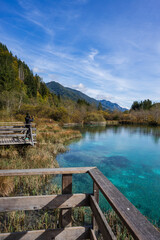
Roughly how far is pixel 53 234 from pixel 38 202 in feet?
1.47

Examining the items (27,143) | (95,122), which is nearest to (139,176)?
(27,143)

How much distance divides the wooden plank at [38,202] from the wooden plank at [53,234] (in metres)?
0.31

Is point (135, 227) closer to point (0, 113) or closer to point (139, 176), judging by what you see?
point (139, 176)

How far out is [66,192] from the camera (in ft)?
6.15

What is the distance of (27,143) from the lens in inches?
324

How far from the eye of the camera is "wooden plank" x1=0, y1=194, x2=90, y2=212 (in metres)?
1.75

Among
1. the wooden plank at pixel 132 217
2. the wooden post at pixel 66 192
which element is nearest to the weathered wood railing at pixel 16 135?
the wooden post at pixel 66 192

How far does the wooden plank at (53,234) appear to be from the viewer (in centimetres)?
179

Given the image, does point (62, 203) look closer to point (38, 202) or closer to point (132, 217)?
point (38, 202)

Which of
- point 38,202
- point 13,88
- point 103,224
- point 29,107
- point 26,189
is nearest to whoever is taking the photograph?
point 103,224

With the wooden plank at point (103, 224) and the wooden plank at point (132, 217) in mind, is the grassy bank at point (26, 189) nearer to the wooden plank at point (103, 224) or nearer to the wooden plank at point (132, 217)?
the wooden plank at point (103, 224)

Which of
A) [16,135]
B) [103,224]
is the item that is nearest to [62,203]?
[103,224]

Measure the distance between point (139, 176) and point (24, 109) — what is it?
29434 mm

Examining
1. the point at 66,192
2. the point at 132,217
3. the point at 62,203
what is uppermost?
the point at 132,217
